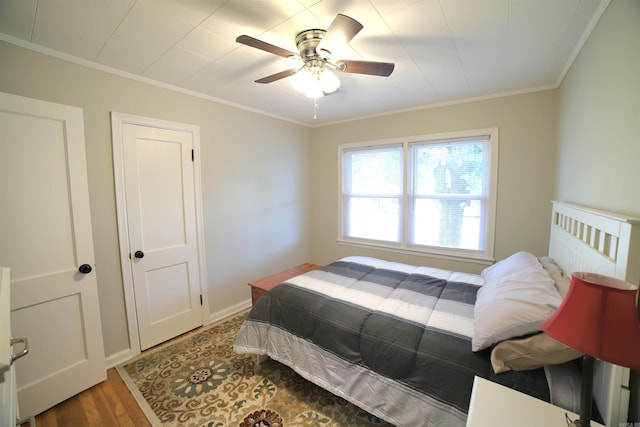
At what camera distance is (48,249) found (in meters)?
1.76

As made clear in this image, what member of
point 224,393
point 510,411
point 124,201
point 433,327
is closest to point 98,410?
point 224,393

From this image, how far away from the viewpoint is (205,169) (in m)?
2.78

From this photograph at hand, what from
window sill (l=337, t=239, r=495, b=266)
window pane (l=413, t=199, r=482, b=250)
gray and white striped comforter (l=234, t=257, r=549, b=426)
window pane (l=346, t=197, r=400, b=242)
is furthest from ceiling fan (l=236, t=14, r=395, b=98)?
window sill (l=337, t=239, r=495, b=266)

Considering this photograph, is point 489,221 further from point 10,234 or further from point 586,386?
point 10,234

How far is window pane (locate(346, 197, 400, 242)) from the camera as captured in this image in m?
3.54

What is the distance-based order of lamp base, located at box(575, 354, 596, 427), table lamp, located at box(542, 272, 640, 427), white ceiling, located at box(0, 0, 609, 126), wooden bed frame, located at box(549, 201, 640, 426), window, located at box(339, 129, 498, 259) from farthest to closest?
window, located at box(339, 129, 498, 259)
white ceiling, located at box(0, 0, 609, 126)
wooden bed frame, located at box(549, 201, 640, 426)
lamp base, located at box(575, 354, 596, 427)
table lamp, located at box(542, 272, 640, 427)

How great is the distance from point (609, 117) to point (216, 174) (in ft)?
10.3

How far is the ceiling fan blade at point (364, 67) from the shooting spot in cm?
155

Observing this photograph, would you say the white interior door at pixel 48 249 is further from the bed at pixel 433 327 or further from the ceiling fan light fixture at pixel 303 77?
the ceiling fan light fixture at pixel 303 77

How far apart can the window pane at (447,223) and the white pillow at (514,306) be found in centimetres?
141

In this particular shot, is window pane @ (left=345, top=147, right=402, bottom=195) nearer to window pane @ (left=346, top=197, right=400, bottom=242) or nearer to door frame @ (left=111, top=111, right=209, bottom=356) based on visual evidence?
window pane @ (left=346, top=197, right=400, bottom=242)

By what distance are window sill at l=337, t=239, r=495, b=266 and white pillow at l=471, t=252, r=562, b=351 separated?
53.1 inches

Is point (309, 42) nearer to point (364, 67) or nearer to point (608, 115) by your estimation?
point (364, 67)

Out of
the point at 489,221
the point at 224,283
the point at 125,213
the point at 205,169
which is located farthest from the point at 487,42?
the point at 224,283
